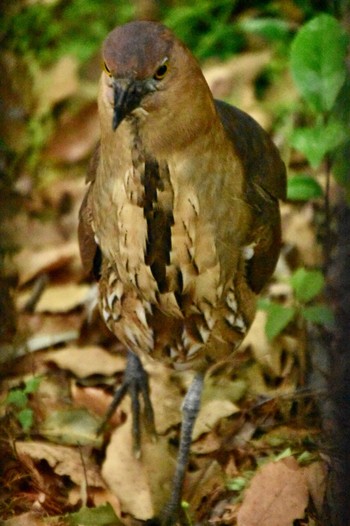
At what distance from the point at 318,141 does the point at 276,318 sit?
0.71m

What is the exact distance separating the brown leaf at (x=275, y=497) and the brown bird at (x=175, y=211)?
0.31 metres

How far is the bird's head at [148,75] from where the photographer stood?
9.52 feet

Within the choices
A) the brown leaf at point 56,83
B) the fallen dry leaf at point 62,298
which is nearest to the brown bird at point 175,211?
the fallen dry leaf at point 62,298

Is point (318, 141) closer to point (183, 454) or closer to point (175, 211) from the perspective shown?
point (175, 211)

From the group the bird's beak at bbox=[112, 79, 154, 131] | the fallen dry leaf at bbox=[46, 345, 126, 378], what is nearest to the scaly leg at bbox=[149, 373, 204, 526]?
the fallen dry leaf at bbox=[46, 345, 126, 378]

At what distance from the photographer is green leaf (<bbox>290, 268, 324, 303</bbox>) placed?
13.2 feet

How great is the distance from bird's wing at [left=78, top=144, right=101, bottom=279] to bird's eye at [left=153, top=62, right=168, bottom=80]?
1.94 ft

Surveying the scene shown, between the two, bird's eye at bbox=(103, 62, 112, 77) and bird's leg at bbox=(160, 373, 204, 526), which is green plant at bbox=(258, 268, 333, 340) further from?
bird's eye at bbox=(103, 62, 112, 77)

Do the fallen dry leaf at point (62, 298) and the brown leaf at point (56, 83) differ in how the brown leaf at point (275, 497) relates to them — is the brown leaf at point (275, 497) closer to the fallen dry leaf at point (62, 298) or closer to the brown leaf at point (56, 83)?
the fallen dry leaf at point (62, 298)

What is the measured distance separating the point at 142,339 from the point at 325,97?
3.79 feet

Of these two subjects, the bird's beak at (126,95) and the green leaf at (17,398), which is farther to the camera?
the green leaf at (17,398)

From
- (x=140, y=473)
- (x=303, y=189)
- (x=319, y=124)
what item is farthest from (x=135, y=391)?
(x=319, y=124)

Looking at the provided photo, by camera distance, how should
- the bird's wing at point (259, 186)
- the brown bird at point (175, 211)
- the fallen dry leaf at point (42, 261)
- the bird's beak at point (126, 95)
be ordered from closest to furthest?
the bird's beak at point (126, 95) < the brown bird at point (175, 211) < the bird's wing at point (259, 186) < the fallen dry leaf at point (42, 261)

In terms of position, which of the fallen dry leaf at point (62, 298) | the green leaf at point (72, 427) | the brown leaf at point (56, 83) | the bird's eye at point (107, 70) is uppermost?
the bird's eye at point (107, 70)
